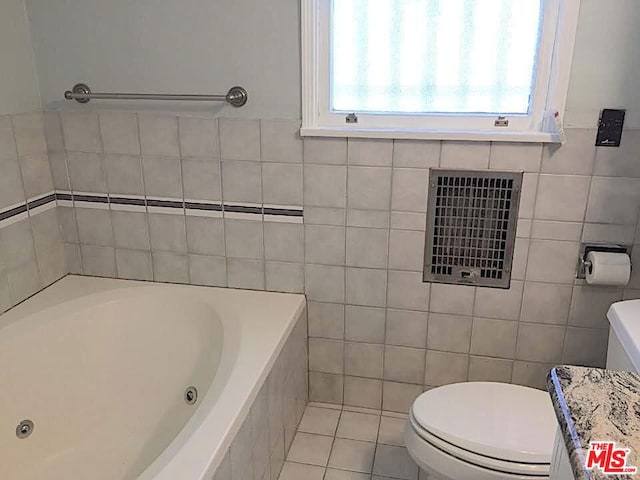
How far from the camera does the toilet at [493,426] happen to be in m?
1.42

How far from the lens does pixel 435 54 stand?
1.81 m

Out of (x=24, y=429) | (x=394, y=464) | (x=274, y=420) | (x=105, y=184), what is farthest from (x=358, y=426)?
(x=105, y=184)

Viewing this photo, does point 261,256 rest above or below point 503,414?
above

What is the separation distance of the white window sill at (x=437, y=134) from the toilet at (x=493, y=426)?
0.57 metres

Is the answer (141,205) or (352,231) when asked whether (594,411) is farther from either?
(141,205)

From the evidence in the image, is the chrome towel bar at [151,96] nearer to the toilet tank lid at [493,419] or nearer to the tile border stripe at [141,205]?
the tile border stripe at [141,205]

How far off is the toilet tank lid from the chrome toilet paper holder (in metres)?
0.47

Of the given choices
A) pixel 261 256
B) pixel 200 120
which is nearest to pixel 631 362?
pixel 261 256

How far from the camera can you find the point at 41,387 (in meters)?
1.88

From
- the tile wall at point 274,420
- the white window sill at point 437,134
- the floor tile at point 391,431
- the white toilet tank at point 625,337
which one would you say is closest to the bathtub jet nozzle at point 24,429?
the tile wall at point 274,420

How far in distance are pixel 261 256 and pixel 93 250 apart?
68 centimetres

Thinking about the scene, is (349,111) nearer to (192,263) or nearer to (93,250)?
(192,263)

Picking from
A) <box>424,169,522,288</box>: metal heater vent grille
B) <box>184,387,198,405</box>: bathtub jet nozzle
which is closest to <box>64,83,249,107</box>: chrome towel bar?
<box>424,169,522,288</box>: metal heater vent grille

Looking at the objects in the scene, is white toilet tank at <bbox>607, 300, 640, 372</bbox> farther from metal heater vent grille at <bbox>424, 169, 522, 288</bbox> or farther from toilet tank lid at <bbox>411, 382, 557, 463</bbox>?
metal heater vent grille at <bbox>424, 169, 522, 288</bbox>
